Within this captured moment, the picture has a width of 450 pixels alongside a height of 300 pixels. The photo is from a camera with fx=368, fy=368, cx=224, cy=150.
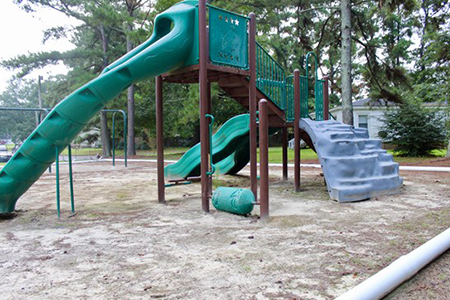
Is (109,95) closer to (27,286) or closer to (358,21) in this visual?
(27,286)

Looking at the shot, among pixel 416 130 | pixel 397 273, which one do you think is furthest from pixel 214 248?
pixel 416 130

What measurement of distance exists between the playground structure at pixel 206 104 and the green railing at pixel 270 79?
0.07ft

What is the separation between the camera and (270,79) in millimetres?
7559

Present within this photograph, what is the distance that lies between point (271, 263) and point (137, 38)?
52.8 feet

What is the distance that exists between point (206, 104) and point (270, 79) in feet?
6.73

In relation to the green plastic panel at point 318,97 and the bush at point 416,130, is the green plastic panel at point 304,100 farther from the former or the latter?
the bush at point 416,130

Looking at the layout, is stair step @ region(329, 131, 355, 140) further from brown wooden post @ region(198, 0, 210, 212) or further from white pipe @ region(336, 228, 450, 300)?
white pipe @ region(336, 228, 450, 300)

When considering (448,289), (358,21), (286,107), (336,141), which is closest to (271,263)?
(448,289)

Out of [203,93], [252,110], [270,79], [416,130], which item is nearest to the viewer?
[203,93]

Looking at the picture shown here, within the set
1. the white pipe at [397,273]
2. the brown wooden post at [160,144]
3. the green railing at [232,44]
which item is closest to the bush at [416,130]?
the green railing at [232,44]

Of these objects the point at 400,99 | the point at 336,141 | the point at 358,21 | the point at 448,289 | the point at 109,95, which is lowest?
the point at 448,289

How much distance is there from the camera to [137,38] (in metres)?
17.4

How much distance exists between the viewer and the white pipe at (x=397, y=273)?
7.80ft

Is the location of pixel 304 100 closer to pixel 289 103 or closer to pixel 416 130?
pixel 289 103
